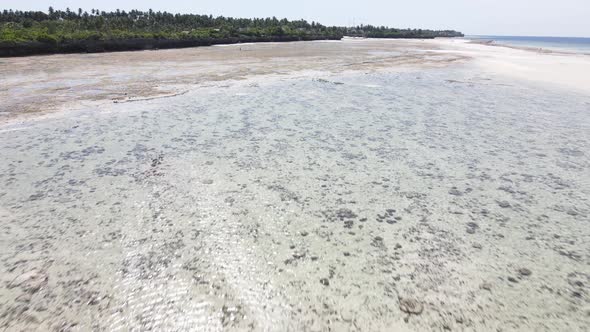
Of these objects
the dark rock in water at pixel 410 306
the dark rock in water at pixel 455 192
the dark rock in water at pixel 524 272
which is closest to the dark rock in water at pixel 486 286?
the dark rock in water at pixel 524 272

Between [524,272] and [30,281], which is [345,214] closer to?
[524,272]

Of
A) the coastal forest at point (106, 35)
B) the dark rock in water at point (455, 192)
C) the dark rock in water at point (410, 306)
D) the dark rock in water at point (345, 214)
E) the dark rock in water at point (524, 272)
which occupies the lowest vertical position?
the dark rock in water at point (410, 306)

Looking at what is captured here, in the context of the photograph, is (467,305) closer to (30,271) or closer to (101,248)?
(101,248)

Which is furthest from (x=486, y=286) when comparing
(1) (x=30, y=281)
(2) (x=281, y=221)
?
(1) (x=30, y=281)

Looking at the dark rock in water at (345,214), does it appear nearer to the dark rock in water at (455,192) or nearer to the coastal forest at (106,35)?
the dark rock in water at (455,192)

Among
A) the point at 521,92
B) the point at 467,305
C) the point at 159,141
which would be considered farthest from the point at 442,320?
the point at 521,92

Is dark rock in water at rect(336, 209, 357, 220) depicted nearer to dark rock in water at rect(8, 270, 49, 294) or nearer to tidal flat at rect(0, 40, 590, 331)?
tidal flat at rect(0, 40, 590, 331)
